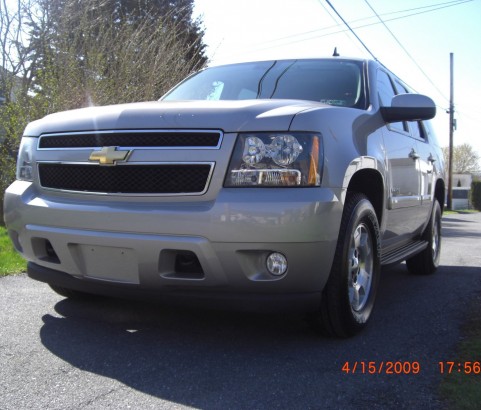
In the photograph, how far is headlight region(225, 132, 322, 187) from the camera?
2.87 meters

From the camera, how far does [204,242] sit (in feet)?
9.28

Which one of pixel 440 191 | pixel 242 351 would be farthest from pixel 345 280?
pixel 440 191

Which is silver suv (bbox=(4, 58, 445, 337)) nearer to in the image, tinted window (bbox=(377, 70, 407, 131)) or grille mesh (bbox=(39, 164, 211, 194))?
grille mesh (bbox=(39, 164, 211, 194))

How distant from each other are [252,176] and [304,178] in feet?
0.87

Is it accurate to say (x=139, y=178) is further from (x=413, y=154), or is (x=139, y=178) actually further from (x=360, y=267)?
(x=413, y=154)

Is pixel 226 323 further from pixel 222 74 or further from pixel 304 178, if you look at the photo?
pixel 222 74

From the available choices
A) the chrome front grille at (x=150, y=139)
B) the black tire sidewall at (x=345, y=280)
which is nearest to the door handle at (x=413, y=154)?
the black tire sidewall at (x=345, y=280)

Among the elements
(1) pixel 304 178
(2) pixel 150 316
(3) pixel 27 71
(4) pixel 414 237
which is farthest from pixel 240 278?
(3) pixel 27 71

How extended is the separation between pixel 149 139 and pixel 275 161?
27.1 inches

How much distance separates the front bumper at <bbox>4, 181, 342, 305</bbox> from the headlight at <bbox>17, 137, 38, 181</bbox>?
46cm

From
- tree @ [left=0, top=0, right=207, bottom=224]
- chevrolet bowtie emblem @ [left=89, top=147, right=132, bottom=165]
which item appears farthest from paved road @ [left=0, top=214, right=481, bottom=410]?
tree @ [left=0, top=0, right=207, bottom=224]

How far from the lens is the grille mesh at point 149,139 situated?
295 cm

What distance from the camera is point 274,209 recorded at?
2.79 m

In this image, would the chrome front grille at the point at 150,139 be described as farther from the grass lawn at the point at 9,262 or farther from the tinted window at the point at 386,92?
the grass lawn at the point at 9,262
